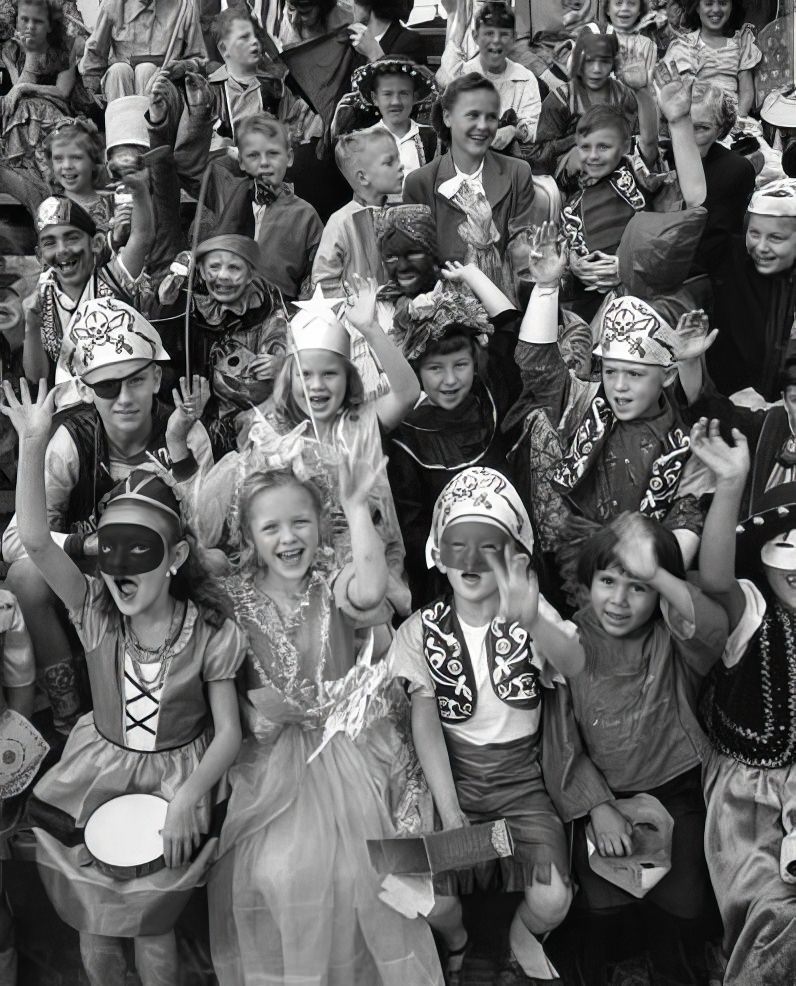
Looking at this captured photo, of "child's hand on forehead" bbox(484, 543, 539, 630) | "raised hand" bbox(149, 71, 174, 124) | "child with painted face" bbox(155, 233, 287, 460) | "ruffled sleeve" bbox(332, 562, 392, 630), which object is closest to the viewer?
"child's hand on forehead" bbox(484, 543, 539, 630)

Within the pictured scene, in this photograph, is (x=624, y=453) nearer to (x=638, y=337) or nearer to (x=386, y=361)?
(x=638, y=337)

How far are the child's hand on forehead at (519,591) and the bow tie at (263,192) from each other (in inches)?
95.2

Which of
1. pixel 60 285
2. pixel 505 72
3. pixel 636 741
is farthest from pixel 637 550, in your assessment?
pixel 505 72

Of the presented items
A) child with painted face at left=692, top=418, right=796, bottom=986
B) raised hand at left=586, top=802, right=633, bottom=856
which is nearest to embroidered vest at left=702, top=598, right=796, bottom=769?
child with painted face at left=692, top=418, right=796, bottom=986

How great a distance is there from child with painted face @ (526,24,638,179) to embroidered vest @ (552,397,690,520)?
1652 mm

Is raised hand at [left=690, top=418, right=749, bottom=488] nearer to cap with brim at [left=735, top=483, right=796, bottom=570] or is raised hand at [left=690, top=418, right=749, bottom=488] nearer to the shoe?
cap with brim at [left=735, top=483, right=796, bottom=570]

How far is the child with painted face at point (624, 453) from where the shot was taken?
421 centimetres

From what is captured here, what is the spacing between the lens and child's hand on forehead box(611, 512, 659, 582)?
3.69m

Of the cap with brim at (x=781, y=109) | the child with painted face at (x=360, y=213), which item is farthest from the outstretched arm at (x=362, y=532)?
the cap with brim at (x=781, y=109)

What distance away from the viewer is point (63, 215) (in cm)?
500

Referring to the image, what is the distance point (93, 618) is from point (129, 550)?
0.83ft

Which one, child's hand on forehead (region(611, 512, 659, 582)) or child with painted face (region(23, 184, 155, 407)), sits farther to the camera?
child with painted face (region(23, 184, 155, 407))

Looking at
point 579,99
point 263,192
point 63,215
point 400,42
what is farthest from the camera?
point 400,42

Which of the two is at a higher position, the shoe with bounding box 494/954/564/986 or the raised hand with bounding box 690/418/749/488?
the raised hand with bounding box 690/418/749/488
